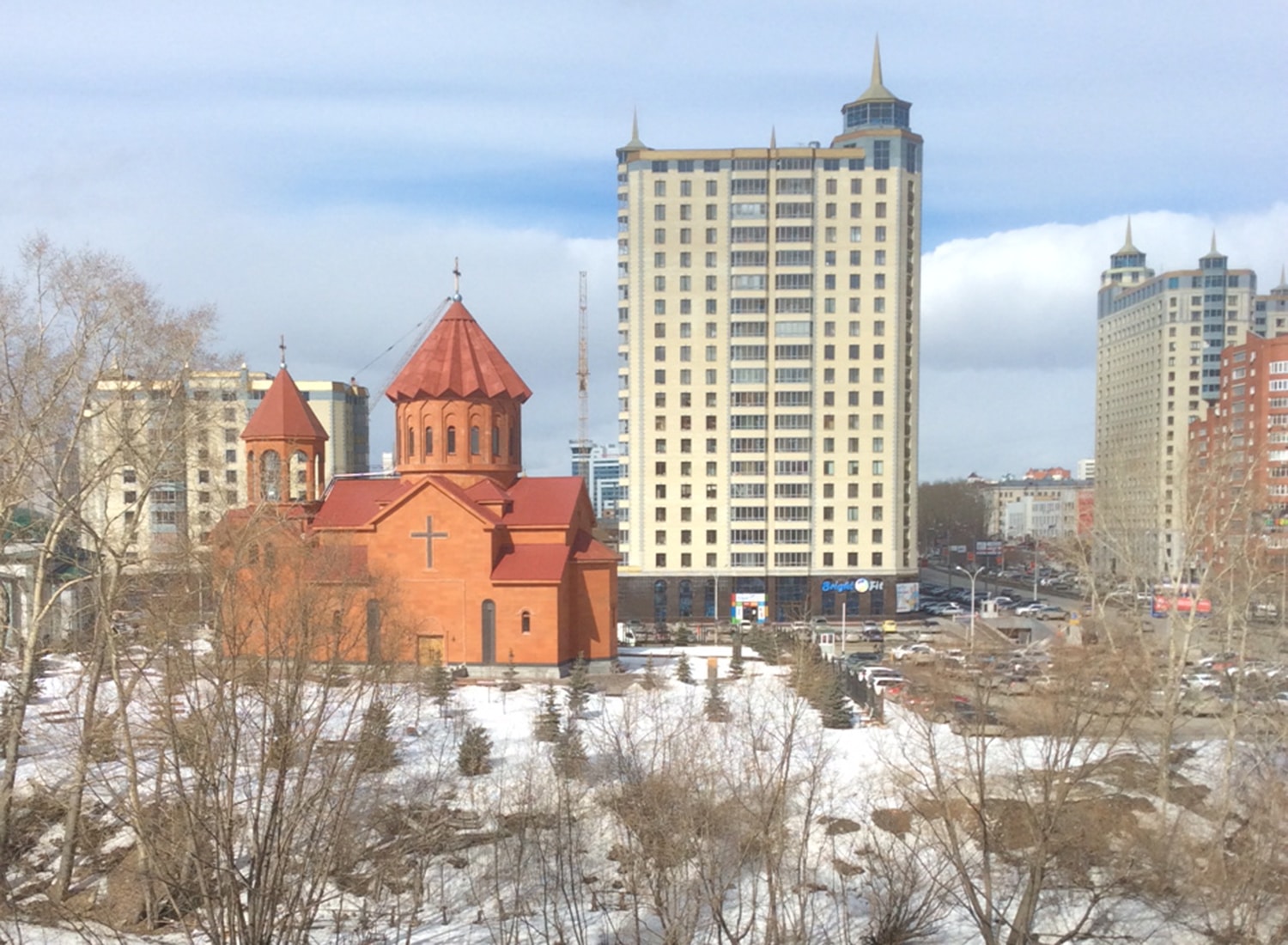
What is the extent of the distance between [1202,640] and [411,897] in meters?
28.5

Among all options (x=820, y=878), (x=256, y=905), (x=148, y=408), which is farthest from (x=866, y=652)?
(x=256, y=905)

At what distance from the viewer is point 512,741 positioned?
24281mm

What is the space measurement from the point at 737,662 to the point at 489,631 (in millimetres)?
9076

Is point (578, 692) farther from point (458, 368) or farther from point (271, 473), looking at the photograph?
point (458, 368)

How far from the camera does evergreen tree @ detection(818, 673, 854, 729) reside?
25797 millimetres

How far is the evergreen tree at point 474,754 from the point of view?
20969 mm

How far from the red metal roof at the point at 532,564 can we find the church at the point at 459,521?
0.05m

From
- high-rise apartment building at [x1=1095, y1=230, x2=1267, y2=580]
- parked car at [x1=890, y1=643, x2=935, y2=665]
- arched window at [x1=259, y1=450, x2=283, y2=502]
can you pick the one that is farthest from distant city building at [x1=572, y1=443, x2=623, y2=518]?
arched window at [x1=259, y1=450, x2=283, y2=502]

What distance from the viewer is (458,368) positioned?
36.0 metres

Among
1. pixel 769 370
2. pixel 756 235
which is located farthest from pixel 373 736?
pixel 756 235

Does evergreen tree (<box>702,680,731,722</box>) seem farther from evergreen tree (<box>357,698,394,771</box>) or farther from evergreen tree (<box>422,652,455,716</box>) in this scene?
evergreen tree (<box>422,652,455,716</box>)

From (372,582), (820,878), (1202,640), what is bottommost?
(820,878)

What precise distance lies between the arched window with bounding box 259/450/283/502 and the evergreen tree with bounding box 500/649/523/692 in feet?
29.9

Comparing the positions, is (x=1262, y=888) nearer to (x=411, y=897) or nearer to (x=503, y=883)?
(x=503, y=883)
